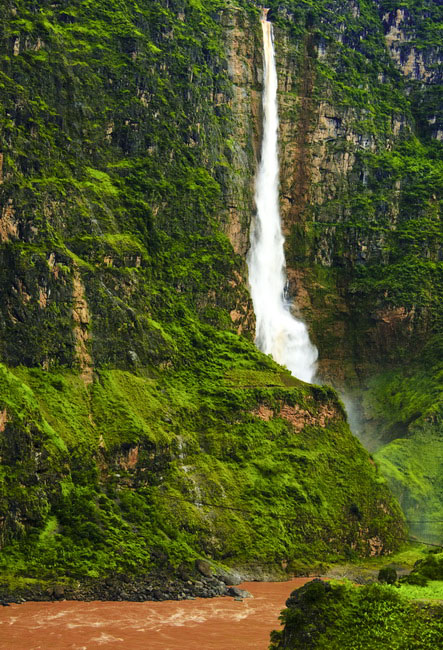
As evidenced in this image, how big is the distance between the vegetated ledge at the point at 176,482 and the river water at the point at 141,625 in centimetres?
275

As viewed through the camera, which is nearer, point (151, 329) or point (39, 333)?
point (39, 333)

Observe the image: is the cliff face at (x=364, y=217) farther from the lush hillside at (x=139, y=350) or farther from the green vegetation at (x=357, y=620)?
the green vegetation at (x=357, y=620)

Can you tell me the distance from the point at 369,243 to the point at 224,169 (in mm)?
23826

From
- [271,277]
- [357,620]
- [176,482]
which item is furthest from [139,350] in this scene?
[357,620]

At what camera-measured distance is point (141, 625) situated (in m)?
64.1

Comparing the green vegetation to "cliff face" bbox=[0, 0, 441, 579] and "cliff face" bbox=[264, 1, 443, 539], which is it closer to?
"cliff face" bbox=[0, 0, 441, 579]

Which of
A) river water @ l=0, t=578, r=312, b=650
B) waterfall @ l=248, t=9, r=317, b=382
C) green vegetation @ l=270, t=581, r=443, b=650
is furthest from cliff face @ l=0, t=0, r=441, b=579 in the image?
green vegetation @ l=270, t=581, r=443, b=650

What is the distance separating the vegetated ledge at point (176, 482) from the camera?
247ft

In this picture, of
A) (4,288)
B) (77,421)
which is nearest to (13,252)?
(4,288)

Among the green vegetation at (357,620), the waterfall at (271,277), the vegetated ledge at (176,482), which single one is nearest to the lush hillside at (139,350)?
the vegetated ledge at (176,482)

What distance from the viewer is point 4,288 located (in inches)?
3435

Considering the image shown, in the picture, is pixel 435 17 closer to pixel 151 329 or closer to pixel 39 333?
pixel 151 329

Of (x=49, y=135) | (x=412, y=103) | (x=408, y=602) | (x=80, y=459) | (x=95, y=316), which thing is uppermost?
(x=412, y=103)

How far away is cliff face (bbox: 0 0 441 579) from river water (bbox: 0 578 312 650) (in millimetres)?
5850
